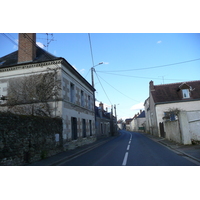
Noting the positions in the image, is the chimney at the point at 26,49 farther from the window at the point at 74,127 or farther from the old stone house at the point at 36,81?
the window at the point at 74,127

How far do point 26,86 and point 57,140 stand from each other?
15.5 feet

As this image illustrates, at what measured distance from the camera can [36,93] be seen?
39.5 feet

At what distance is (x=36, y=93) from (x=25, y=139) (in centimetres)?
509

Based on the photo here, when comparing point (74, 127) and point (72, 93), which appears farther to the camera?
point (72, 93)

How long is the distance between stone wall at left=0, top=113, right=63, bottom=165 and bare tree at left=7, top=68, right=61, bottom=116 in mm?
2068

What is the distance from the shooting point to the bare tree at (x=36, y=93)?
11.9 meters

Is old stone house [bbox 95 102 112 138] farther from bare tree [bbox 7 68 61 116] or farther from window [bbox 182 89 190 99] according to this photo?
window [bbox 182 89 190 99]

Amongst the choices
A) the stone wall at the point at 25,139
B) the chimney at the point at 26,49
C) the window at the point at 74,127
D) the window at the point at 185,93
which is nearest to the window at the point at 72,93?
the window at the point at 74,127

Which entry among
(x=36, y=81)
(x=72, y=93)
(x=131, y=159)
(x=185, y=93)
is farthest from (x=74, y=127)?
(x=185, y=93)

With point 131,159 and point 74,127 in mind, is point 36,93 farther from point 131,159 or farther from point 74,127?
point 131,159

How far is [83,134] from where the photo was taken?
16750 millimetres

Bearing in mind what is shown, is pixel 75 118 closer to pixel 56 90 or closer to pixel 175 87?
pixel 56 90

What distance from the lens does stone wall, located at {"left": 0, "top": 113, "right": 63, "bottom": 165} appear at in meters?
6.49

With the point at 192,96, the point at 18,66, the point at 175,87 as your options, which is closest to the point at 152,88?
the point at 175,87
